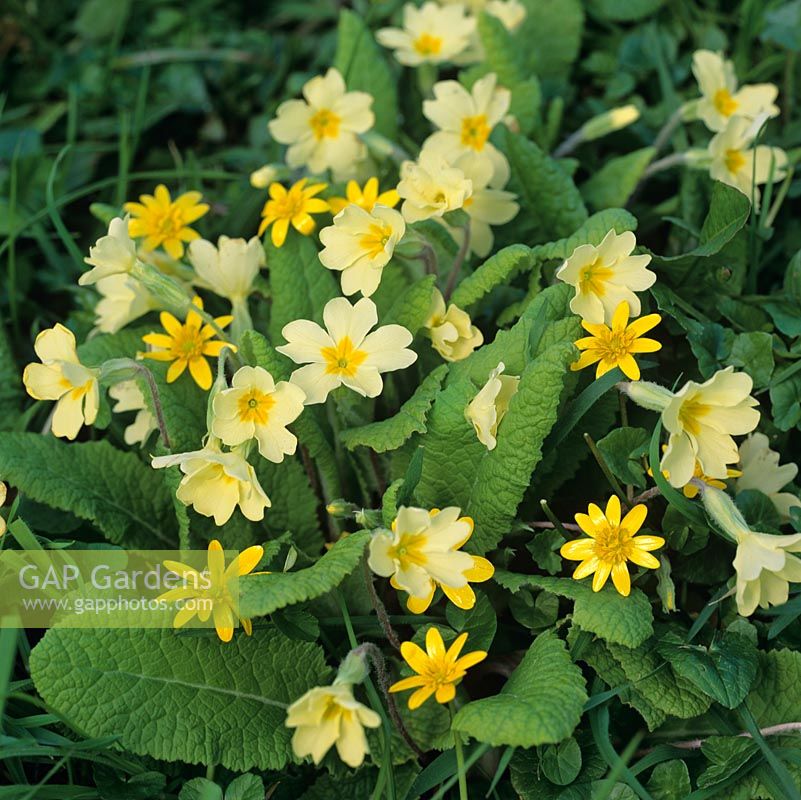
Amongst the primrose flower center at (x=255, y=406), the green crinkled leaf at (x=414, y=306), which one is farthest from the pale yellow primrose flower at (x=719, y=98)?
the primrose flower center at (x=255, y=406)

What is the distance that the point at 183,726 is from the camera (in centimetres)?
178

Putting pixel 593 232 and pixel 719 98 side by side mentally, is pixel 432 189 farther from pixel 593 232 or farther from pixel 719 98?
pixel 719 98

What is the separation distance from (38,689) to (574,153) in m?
1.97

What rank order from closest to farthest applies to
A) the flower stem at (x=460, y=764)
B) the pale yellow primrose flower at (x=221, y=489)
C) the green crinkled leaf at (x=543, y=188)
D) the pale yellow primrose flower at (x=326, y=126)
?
the flower stem at (x=460, y=764), the pale yellow primrose flower at (x=221, y=489), the green crinkled leaf at (x=543, y=188), the pale yellow primrose flower at (x=326, y=126)

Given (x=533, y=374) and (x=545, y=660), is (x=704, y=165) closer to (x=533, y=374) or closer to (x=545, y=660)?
(x=533, y=374)

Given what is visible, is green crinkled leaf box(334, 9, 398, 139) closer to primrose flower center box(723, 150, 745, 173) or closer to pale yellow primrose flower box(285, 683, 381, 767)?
primrose flower center box(723, 150, 745, 173)

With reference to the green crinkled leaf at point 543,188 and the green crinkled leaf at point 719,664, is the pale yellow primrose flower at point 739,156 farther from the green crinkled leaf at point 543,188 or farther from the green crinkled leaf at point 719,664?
the green crinkled leaf at point 719,664

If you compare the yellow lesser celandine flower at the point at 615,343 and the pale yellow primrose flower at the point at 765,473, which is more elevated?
the yellow lesser celandine flower at the point at 615,343

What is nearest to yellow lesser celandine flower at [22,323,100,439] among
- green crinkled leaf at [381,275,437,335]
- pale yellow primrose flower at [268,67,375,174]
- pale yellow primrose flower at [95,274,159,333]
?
pale yellow primrose flower at [95,274,159,333]

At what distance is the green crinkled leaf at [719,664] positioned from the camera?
1.72 m

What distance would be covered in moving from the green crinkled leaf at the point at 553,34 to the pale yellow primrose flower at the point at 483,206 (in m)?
0.85

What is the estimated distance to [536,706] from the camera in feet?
5.32

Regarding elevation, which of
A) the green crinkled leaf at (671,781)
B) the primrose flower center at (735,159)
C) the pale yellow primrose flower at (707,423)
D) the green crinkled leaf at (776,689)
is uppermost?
the primrose flower center at (735,159)

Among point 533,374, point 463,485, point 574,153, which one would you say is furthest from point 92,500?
point 574,153
